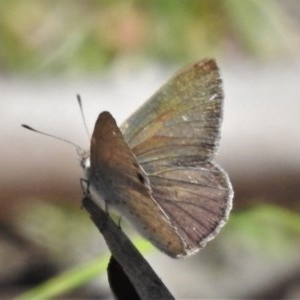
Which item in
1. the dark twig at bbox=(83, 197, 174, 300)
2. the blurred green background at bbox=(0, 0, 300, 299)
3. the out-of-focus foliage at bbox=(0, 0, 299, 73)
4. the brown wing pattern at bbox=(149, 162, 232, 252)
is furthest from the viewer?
the blurred green background at bbox=(0, 0, 300, 299)

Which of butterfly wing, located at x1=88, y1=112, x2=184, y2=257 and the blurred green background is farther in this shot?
the blurred green background

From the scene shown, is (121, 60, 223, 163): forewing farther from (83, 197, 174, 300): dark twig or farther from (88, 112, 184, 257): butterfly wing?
(83, 197, 174, 300): dark twig

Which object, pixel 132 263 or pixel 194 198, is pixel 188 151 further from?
pixel 132 263

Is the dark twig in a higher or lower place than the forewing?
lower

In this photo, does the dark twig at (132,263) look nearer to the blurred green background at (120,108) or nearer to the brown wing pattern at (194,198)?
the brown wing pattern at (194,198)

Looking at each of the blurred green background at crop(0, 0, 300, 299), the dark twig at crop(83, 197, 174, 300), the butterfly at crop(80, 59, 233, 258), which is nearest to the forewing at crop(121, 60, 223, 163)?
the butterfly at crop(80, 59, 233, 258)

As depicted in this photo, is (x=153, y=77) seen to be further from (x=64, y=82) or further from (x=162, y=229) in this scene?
A: (x=162, y=229)

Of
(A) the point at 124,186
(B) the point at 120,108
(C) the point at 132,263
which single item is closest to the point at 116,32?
(B) the point at 120,108

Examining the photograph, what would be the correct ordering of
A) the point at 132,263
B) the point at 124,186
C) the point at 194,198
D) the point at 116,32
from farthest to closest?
the point at 116,32, the point at 124,186, the point at 194,198, the point at 132,263
